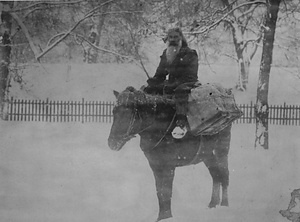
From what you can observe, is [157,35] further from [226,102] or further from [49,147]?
[49,147]

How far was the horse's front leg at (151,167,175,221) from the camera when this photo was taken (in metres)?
1.35

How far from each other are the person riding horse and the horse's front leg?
13 cm

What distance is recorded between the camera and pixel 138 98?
1.26 metres

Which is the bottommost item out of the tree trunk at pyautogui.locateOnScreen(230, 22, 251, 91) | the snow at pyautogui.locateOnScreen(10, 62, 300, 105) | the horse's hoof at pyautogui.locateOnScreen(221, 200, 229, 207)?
the horse's hoof at pyautogui.locateOnScreen(221, 200, 229, 207)

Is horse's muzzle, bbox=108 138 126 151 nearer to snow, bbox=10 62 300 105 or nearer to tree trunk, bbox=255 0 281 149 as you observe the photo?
snow, bbox=10 62 300 105

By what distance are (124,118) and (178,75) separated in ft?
0.73

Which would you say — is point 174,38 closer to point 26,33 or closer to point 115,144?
point 115,144

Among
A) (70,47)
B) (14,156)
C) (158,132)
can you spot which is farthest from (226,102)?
(14,156)

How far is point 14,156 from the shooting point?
4.59ft

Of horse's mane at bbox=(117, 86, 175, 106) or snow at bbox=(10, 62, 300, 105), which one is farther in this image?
snow at bbox=(10, 62, 300, 105)

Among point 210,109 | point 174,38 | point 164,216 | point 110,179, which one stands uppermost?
point 174,38

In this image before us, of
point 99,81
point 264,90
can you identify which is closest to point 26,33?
point 99,81

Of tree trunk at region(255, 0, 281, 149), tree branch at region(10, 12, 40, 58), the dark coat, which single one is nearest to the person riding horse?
the dark coat

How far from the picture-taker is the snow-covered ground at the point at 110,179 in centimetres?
136
